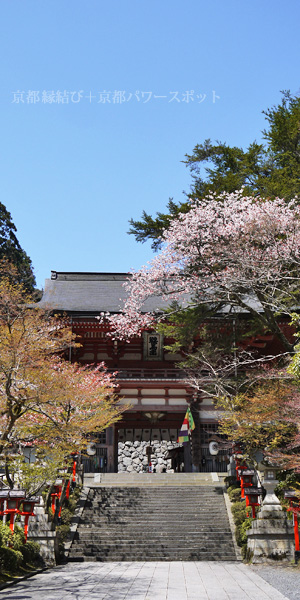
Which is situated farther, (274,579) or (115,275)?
(115,275)

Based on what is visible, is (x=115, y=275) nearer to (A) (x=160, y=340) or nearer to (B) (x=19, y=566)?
(A) (x=160, y=340)

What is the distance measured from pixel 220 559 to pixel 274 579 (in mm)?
4224

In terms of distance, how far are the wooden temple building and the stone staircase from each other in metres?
3.51

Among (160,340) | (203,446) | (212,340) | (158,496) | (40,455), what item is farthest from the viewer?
(160,340)

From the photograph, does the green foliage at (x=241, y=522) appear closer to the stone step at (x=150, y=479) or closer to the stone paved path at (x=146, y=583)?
the stone paved path at (x=146, y=583)

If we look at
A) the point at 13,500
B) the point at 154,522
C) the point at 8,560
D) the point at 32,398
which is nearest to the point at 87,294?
the point at 154,522

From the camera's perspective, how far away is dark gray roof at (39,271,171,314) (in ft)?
94.4

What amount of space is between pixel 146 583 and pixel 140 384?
15.9 metres

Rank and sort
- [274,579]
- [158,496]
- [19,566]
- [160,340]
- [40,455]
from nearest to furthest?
[274,579] → [19,566] → [40,455] → [158,496] → [160,340]

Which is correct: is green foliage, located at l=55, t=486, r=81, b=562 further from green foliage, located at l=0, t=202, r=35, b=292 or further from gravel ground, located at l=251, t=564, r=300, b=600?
green foliage, located at l=0, t=202, r=35, b=292

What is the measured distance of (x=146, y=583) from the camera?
37.9ft

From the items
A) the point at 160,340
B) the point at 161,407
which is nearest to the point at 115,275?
the point at 160,340

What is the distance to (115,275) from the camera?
35750 mm

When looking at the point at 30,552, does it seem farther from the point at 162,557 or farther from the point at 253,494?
the point at 253,494
